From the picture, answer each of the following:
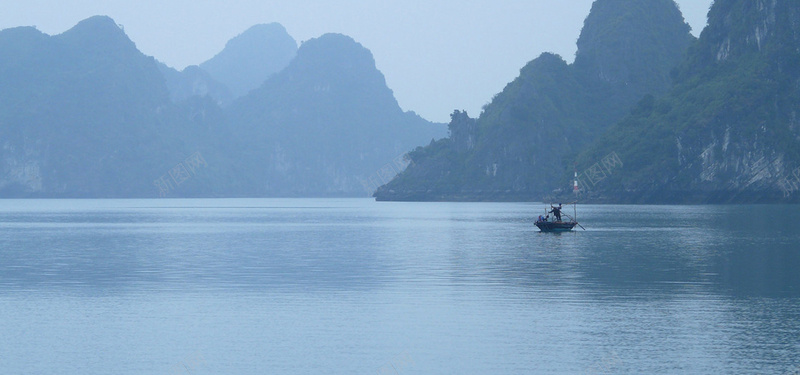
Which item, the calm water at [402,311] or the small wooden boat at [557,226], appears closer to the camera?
the calm water at [402,311]

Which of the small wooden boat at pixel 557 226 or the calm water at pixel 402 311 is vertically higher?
the small wooden boat at pixel 557 226

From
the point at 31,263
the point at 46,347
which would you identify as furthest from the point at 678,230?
the point at 46,347

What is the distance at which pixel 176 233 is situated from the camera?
90.9 metres

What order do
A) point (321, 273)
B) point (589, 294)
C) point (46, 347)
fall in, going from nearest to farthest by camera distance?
point (46, 347) → point (589, 294) → point (321, 273)

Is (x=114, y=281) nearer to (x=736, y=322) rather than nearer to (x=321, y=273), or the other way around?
(x=321, y=273)

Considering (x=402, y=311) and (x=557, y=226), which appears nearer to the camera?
(x=402, y=311)

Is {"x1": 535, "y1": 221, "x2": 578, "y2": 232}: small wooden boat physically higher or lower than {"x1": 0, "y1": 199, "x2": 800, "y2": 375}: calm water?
higher

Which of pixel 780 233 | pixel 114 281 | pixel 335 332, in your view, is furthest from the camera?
pixel 780 233

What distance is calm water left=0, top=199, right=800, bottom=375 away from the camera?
77.4 ft

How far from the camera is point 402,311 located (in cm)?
3247

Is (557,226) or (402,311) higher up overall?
(557,226)

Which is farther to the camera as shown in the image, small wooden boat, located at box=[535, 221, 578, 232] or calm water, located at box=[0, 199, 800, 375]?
small wooden boat, located at box=[535, 221, 578, 232]

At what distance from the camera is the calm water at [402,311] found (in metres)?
23.6

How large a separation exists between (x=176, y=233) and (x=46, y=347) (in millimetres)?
66508
